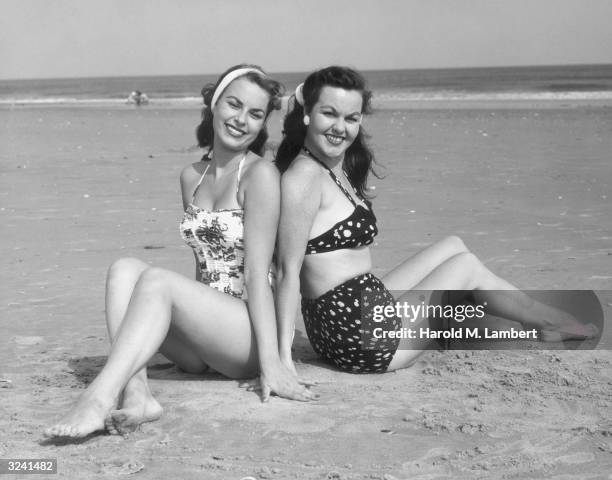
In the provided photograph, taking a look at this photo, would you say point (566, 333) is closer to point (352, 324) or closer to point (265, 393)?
point (352, 324)

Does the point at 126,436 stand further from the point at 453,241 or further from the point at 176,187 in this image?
the point at 176,187

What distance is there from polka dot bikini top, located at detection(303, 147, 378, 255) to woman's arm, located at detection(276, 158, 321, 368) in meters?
0.11

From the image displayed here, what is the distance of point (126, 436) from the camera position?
3.37m

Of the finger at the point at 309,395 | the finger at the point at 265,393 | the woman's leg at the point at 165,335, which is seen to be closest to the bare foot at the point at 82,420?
the woman's leg at the point at 165,335

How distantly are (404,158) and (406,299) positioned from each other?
347 inches

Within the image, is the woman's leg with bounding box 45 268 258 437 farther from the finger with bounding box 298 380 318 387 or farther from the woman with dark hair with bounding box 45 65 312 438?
the finger with bounding box 298 380 318 387

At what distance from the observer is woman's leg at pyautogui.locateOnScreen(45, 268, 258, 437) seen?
10.8 ft

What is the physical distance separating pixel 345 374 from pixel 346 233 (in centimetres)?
67

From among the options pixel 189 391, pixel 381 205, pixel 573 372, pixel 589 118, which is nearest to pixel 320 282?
pixel 189 391

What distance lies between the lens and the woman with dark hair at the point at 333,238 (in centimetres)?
379

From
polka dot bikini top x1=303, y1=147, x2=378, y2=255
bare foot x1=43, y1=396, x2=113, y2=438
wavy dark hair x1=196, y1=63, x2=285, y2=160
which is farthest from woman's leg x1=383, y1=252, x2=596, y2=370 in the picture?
bare foot x1=43, y1=396, x2=113, y2=438

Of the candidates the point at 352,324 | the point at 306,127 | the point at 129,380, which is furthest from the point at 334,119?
the point at 129,380

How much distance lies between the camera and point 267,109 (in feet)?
13.2

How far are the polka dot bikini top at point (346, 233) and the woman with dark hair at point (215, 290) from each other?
0.75ft
